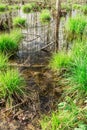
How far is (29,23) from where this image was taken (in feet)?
36.9

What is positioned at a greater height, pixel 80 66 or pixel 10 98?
pixel 80 66

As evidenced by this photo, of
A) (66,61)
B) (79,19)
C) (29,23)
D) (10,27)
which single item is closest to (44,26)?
(29,23)

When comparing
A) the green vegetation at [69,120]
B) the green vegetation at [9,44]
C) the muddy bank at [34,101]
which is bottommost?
the muddy bank at [34,101]

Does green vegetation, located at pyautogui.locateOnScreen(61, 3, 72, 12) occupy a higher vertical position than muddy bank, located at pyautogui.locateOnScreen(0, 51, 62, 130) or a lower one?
higher

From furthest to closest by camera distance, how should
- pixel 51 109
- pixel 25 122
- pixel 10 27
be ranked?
pixel 10 27 < pixel 51 109 < pixel 25 122

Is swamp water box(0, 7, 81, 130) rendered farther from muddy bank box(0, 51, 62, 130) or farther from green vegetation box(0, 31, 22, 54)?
green vegetation box(0, 31, 22, 54)

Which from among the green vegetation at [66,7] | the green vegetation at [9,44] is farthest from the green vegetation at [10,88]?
the green vegetation at [66,7]

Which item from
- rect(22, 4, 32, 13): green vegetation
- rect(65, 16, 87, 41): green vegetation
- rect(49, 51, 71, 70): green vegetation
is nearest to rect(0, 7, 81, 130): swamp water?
rect(49, 51, 71, 70): green vegetation

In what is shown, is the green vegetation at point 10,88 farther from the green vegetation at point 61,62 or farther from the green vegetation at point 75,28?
the green vegetation at point 75,28

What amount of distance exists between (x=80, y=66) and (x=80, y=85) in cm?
36

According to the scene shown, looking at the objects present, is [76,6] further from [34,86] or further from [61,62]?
[34,86]

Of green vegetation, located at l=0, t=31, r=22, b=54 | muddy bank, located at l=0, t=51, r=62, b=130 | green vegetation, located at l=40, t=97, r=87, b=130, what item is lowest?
muddy bank, located at l=0, t=51, r=62, b=130

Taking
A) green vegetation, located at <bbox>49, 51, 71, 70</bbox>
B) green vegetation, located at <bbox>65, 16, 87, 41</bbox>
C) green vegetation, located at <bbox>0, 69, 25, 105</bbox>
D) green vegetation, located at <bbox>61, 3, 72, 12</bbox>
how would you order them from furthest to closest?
green vegetation, located at <bbox>61, 3, 72, 12</bbox> → green vegetation, located at <bbox>65, 16, 87, 41</bbox> → green vegetation, located at <bbox>49, 51, 71, 70</bbox> → green vegetation, located at <bbox>0, 69, 25, 105</bbox>

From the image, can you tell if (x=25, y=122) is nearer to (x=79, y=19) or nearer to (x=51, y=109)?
(x=51, y=109)
